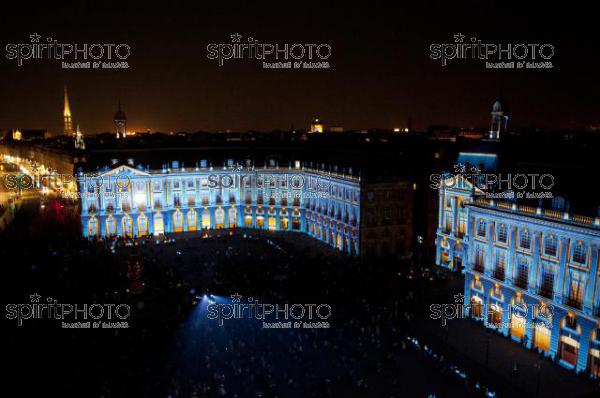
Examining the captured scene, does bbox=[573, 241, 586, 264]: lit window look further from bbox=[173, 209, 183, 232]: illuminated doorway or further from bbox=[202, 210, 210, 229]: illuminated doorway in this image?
bbox=[173, 209, 183, 232]: illuminated doorway

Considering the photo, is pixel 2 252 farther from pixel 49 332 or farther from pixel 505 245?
pixel 505 245

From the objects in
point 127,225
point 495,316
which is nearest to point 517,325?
point 495,316

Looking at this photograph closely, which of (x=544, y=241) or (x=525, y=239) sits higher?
(x=544, y=241)

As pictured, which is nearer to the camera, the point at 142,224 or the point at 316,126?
the point at 142,224

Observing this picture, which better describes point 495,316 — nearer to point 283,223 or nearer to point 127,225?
point 283,223

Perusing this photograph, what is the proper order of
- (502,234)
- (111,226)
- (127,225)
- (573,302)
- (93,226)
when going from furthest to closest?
(127,225), (111,226), (93,226), (502,234), (573,302)

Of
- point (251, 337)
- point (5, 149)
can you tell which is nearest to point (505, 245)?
point (251, 337)

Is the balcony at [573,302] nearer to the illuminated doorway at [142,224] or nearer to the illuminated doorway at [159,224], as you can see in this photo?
the illuminated doorway at [159,224]
